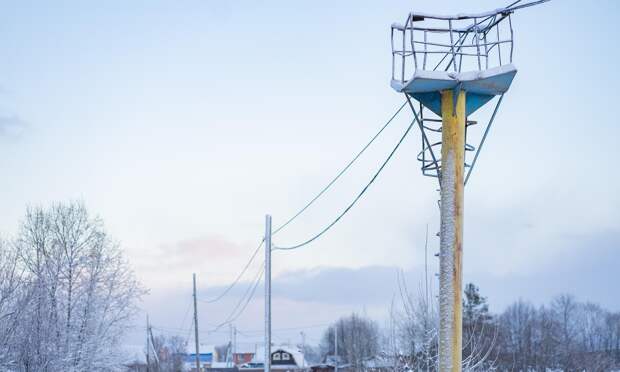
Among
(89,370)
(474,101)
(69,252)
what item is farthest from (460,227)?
(69,252)

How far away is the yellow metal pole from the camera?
7.12 m

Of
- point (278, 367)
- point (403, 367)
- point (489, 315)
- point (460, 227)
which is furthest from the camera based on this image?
point (278, 367)

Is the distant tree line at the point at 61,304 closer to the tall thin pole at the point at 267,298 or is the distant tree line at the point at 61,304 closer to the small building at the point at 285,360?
the tall thin pole at the point at 267,298

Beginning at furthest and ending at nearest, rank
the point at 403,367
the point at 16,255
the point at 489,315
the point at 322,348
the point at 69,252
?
the point at 322,348 → the point at 489,315 → the point at 69,252 → the point at 16,255 → the point at 403,367

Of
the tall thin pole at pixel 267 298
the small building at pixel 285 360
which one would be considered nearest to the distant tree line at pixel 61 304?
the tall thin pole at pixel 267 298

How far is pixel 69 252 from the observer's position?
31.9 m

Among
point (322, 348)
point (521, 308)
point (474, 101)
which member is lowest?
point (322, 348)

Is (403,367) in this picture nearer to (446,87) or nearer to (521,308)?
(446,87)

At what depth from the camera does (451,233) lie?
7.31m

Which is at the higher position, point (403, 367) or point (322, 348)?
point (403, 367)

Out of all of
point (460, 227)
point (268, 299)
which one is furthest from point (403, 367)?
point (460, 227)

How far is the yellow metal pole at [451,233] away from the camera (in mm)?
7125

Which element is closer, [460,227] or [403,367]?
[460,227]

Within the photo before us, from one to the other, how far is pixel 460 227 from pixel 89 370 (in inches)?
920
